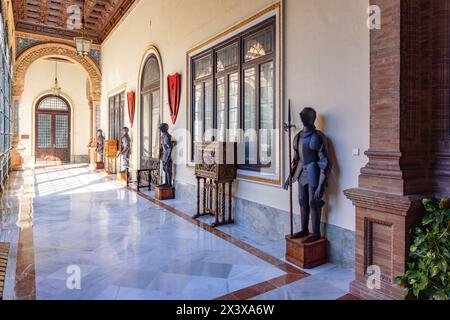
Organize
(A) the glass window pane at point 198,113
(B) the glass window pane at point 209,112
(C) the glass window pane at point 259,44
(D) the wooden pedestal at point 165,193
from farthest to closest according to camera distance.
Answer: (D) the wooden pedestal at point 165,193
(A) the glass window pane at point 198,113
(B) the glass window pane at point 209,112
(C) the glass window pane at point 259,44

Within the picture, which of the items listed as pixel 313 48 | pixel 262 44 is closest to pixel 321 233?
pixel 313 48

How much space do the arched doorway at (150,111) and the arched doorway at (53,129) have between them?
383 inches

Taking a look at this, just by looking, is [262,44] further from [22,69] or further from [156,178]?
[22,69]


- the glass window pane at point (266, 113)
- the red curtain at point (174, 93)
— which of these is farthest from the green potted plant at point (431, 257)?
the red curtain at point (174, 93)

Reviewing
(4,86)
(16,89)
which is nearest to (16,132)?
(16,89)

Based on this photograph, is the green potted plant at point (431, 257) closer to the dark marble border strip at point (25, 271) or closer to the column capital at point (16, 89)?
the dark marble border strip at point (25, 271)

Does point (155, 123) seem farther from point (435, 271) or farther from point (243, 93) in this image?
point (435, 271)

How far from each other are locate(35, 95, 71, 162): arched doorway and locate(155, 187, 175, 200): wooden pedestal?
40.7 feet

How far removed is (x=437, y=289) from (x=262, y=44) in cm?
370

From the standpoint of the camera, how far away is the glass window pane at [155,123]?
8.69 metres

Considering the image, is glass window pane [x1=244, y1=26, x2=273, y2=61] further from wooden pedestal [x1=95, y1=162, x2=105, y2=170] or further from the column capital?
the column capital

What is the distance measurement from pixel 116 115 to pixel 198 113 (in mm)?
6930

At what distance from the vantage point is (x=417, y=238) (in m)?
2.47

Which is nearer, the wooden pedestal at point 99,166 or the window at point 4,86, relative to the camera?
the window at point 4,86
